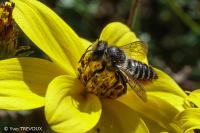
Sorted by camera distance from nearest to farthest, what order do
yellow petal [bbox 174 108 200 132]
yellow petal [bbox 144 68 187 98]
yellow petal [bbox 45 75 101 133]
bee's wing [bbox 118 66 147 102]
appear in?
yellow petal [bbox 45 75 101 133] → bee's wing [bbox 118 66 147 102] → yellow petal [bbox 174 108 200 132] → yellow petal [bbox 144 68 187 98]

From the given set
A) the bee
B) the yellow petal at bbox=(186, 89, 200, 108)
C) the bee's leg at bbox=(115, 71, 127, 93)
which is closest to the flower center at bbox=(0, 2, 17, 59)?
the bee

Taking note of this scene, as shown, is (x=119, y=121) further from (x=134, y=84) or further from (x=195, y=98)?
(x=195, y=98)

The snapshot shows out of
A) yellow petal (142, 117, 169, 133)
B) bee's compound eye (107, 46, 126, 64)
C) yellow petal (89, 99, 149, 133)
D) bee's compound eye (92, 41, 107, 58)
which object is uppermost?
bee's compound eye (92, 41, 107, 58)

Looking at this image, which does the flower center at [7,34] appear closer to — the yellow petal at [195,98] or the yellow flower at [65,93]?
the yellow flower at [65,93]

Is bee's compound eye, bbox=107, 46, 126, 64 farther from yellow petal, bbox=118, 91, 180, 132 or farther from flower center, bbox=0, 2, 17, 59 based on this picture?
flower center, bbox=0, 2, 17, 59

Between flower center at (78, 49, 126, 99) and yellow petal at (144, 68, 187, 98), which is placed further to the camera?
yellow petal at (144, 68, 187, 98)

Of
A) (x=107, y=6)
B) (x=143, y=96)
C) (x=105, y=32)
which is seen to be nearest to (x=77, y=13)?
(x=107, y=6)

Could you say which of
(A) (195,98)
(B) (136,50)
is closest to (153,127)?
(A) (195,98)

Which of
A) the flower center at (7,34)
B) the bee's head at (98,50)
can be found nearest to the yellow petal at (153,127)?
the bee's head at (98,50)

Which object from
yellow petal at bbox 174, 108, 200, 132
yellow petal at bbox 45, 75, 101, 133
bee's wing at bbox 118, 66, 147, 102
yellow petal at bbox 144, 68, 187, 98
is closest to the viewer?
yellow petal at bbox 45, 75, 101, 133
